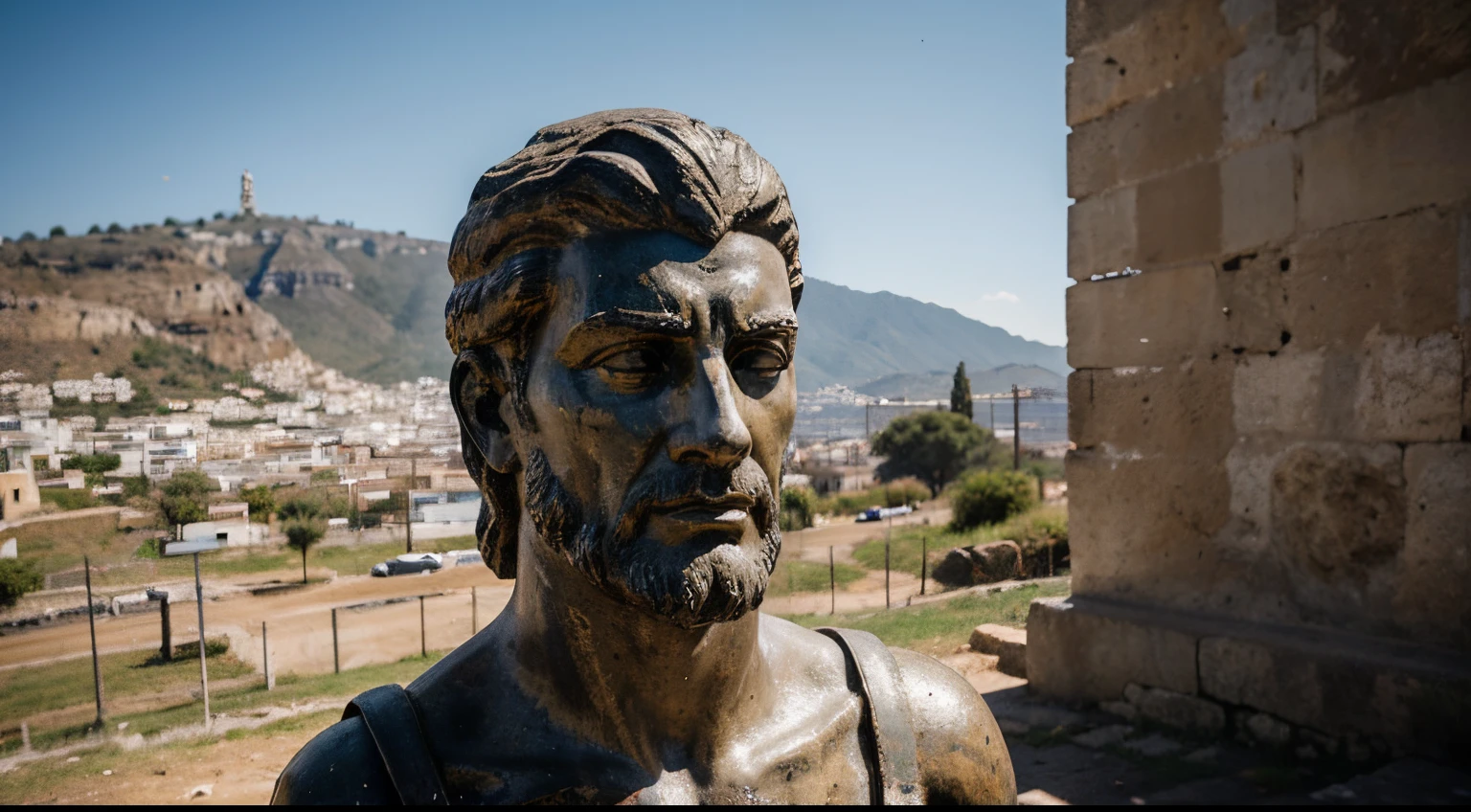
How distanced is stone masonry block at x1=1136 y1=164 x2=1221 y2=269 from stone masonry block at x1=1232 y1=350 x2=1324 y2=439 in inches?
24.1

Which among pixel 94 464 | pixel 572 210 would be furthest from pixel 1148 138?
pixel 94 464

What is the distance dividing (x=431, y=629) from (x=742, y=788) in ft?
49.1

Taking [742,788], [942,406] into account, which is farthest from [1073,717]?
[942,406]

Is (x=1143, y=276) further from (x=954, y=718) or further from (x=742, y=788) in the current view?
(x=742, y=788)

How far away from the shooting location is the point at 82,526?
13.8m

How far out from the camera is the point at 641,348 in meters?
1.39

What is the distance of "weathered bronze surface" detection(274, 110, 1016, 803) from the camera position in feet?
4.45

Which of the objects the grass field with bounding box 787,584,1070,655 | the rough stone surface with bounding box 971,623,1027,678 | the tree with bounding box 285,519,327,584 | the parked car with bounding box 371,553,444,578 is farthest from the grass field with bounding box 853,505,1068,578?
the tree with bounding box 285,519,327,584

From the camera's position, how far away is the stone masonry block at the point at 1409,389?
11.3 ft

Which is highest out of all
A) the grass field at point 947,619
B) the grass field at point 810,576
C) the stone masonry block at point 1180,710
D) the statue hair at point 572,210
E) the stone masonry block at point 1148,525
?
the statue hair at point 572,210

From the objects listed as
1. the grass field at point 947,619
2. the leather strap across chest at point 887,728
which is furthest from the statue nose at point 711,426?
the grass field at point 947,619

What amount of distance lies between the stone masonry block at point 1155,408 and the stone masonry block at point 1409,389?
0.61 metres

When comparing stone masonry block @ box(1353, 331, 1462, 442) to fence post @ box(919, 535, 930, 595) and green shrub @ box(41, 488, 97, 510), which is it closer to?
fence post @ box(919, 535, 930, 595)

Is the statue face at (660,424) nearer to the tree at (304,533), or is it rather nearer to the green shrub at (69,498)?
the green shrub at (69,498)
